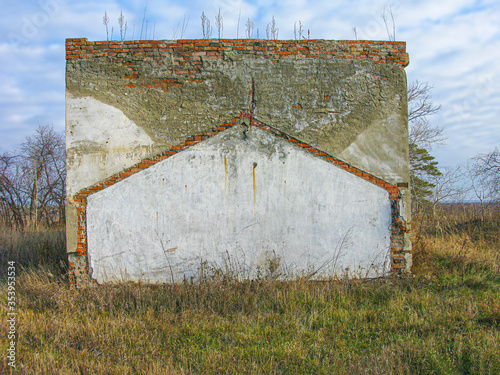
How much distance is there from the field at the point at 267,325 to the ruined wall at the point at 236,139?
57 centimetres

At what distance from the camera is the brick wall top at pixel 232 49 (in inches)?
228

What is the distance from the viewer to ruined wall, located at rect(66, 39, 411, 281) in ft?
18.4

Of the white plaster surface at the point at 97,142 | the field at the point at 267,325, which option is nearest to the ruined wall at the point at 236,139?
the white plaster surface at the point at 97,142

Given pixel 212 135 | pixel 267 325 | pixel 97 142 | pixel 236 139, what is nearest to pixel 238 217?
pixel 236 139

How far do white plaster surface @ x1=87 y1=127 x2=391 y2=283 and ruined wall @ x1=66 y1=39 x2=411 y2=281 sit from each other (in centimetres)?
2

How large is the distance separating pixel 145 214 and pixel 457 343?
450cm

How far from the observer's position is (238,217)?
5.66 meters

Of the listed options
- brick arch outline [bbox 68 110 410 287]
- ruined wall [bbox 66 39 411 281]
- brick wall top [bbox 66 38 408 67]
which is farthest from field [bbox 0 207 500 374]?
brick wall top [bbox 66 38 408 67]

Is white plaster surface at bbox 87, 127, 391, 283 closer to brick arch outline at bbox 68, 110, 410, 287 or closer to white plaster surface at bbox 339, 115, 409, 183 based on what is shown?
brick arch outline at bbox 68, 110, 410, 287

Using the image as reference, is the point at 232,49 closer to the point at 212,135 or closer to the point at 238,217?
the point at 212,135

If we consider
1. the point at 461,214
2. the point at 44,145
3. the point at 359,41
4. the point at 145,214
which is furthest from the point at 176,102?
the point at 44,145

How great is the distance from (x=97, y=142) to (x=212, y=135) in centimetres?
188

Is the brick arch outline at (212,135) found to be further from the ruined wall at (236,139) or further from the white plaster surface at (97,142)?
the white plaster surface at (97,142)

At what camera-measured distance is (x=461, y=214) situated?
9695 mm
